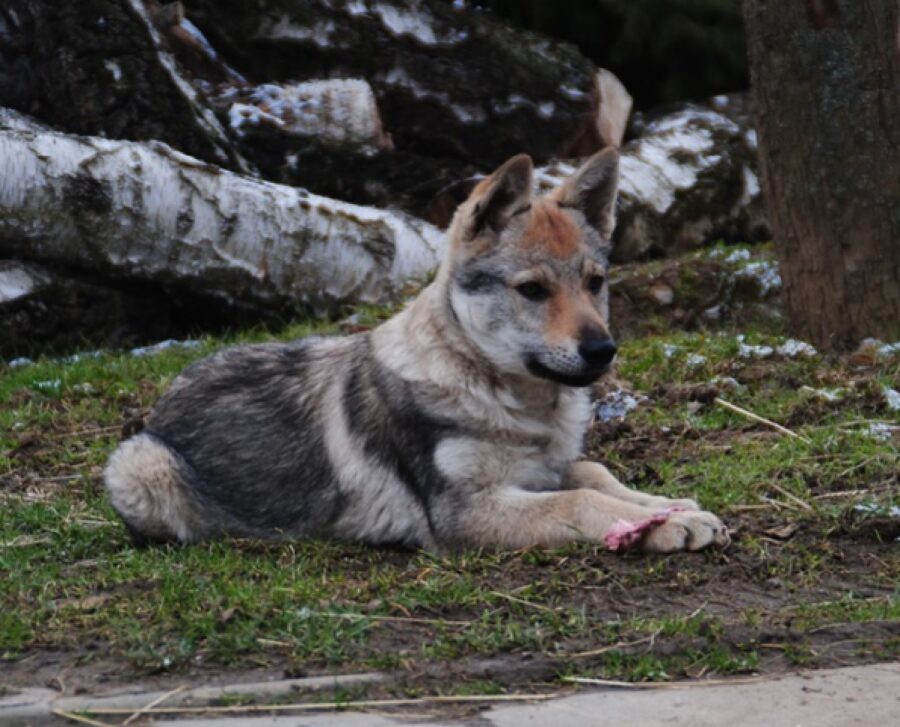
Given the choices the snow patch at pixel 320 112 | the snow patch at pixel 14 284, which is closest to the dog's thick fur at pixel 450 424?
the snow patch at pixel 14 284

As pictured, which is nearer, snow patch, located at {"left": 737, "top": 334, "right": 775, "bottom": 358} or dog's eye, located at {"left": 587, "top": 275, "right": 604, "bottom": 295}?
dog's eye, located at {"left": 587, "top": 275, "right": 604, "bottom": 295}

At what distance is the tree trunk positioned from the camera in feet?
25.4

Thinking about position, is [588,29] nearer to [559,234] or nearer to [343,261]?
[343,261]

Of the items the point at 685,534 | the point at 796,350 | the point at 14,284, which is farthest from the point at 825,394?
the point at 14,284

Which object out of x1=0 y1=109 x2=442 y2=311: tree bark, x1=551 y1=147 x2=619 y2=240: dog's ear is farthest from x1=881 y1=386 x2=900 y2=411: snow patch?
x1=0 y1=109 x2=442 y2=311: tree bark

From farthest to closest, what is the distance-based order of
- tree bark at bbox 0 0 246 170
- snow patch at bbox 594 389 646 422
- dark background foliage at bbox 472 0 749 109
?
1. dark background foliage at bbox 472 0 749 109
2. tree bark at bbox 0 0 246 170
3. snow patch at bbox 594 389 646 422

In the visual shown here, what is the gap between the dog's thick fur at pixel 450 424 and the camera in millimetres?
5371

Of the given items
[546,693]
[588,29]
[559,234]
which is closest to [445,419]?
[559,234]

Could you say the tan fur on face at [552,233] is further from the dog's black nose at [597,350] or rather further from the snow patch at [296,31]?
the snow patch at [296,31]

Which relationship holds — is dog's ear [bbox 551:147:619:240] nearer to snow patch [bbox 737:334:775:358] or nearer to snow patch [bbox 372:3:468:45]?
snow patch [bbox 737:334:775:358]

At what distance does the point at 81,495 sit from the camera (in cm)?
687

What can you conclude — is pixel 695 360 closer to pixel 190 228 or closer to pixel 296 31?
pixel 190 228

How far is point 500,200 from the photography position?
5.69m

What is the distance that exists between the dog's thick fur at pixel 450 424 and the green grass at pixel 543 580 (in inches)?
6.7
